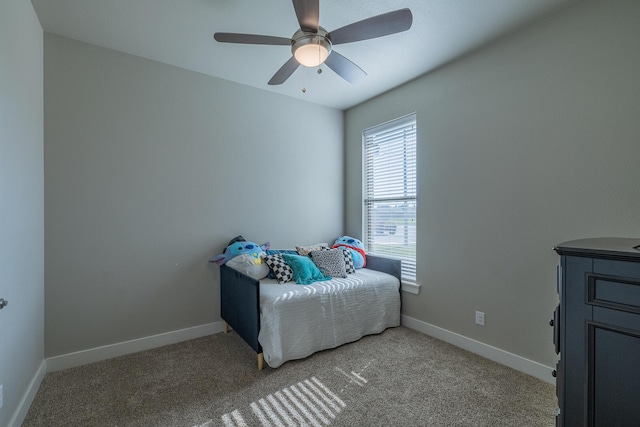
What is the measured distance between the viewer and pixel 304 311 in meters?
2.36

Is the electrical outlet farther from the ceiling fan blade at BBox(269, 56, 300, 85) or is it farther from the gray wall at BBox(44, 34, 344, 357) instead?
the ceiling fan blade at BBox(269, 56, 300, 85)

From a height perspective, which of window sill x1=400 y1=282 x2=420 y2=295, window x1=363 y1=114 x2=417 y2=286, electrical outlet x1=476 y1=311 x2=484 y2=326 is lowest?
electrical outlet x1=476 y1=311 x2=484 y2=326

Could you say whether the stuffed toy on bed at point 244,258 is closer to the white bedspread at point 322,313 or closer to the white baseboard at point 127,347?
the white bedspread at point 322,313

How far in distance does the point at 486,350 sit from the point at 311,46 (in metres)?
2.66

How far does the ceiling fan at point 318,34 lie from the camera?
5.02 feet

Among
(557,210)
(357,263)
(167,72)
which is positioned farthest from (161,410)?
(557,210)

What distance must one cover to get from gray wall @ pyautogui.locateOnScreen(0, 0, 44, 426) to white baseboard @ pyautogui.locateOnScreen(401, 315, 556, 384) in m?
3.00

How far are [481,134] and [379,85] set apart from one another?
122 cm

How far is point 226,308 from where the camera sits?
284cm

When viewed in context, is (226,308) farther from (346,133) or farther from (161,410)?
(346,133)

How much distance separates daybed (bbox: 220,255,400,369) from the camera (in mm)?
2230

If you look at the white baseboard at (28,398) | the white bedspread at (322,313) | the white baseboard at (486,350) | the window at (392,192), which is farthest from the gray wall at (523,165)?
the white baseboard at (28,398)

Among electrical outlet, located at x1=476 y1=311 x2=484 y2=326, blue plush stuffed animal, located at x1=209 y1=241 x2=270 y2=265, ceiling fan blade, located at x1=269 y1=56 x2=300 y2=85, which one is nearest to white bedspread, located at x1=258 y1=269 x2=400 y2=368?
blue plush stuffed animal, located at x1=209 y1=241 x2=270 y2=265

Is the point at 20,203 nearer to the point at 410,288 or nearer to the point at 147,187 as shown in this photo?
the point at 147,187
